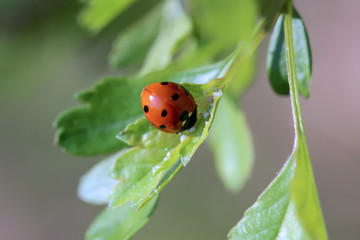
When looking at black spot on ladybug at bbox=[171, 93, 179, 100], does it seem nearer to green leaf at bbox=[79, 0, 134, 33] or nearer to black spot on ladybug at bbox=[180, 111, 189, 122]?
black spot on ladybug at bbox=[180, 111, 189, 122]

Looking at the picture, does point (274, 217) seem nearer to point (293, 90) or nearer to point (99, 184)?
Answer: point (293, 90)

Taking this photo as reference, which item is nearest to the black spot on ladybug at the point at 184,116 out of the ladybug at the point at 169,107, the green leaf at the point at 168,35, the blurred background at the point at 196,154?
the ladybug at the point at 169,107

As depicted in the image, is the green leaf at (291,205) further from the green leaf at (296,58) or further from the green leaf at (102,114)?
the green leaf at (102,114)

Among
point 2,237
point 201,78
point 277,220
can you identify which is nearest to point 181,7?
point 201,78

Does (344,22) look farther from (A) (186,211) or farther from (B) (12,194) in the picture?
(B) (12,194)

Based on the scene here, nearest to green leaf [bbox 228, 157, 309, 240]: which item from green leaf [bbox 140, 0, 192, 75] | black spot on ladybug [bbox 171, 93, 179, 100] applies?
black spot on ladybug [bbox 171, 93, 179, 100]
